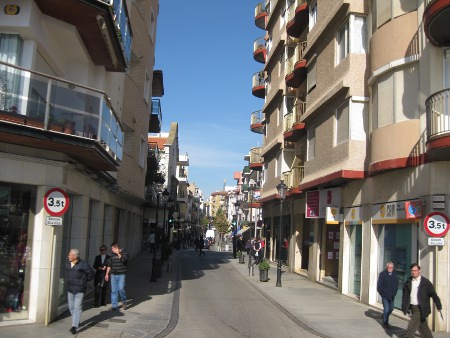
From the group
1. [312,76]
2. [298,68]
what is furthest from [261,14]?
[312,76]

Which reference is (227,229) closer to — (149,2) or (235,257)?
(235,257)

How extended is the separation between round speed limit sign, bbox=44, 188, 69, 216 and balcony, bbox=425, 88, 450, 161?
28.5 ft

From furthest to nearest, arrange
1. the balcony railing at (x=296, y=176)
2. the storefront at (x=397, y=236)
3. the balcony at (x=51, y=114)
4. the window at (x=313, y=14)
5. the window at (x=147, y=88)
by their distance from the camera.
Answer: the window at (x=147, y=88), the balcony railing at (x=296, y=176), the window at (x=313, y=14), the storefront at (x=397, y=236), the balcony at (x=51, y=114)

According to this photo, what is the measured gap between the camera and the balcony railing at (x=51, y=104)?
33.3 ft

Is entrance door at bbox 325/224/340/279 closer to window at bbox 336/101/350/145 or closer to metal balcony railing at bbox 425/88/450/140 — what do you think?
window at bbox 336/101/350/145

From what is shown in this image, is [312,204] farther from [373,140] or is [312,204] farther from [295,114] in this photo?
[373,140]

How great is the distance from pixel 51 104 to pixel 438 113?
365 inches

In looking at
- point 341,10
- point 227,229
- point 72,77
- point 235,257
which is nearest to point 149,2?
point 341,10

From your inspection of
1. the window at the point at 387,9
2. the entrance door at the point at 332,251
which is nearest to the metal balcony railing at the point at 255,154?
the entrance door at the point at 332,251

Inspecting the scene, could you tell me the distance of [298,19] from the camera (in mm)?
26984

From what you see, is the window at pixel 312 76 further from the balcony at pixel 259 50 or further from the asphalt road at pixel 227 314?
the balcony at pixel 259 50

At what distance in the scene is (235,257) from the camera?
136 feet

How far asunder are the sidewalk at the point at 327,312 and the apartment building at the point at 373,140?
30.6 inches

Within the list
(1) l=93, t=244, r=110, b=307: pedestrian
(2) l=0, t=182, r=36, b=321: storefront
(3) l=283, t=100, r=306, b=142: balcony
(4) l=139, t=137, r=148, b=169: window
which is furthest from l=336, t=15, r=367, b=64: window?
(4) l=139, t=137, r=148, b=169: window
